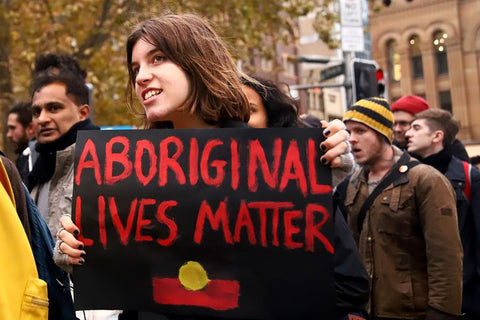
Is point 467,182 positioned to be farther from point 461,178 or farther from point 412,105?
point 412,105

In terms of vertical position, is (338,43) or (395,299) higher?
(338,43)

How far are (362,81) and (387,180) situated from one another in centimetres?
575

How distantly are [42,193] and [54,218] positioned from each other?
36 centimetres

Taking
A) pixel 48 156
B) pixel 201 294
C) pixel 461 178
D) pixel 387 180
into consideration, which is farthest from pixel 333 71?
pixel 201 294

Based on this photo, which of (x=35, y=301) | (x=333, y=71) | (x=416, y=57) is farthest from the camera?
(x=416, y=57)

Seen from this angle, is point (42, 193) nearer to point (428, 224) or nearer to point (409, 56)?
point (428, 224)

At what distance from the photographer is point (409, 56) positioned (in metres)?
36.1

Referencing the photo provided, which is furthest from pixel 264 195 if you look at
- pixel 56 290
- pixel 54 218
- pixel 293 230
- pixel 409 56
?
pixel 409 56

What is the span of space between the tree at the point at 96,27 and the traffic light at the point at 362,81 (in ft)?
10.4

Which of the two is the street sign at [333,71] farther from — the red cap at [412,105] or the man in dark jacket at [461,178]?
the man in dark jacket at [461,178]

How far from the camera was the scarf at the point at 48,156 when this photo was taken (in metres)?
3.90

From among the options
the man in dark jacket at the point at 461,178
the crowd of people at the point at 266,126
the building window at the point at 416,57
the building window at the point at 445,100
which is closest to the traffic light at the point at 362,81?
the crowd of people at the point at 266,126

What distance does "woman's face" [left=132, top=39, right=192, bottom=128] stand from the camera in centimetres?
225

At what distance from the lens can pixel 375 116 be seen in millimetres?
4352
